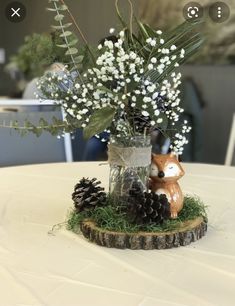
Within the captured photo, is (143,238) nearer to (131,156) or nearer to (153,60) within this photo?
(131,156)

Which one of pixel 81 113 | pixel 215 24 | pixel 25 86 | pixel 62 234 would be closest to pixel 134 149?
pixel 81 113

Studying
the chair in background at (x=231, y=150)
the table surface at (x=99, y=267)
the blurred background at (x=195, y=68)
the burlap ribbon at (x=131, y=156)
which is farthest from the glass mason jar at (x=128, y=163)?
the blurred background at (x=195, y=68)

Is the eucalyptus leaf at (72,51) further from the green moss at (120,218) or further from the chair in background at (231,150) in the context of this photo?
the chair in background at (231,150)

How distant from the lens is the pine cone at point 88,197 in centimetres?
96

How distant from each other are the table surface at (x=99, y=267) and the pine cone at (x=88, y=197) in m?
0.07

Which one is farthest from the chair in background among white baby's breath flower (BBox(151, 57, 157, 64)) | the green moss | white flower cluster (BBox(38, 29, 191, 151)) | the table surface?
white baby's breath flower (BBox(151, 57, 157, 64))

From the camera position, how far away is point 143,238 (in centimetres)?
86

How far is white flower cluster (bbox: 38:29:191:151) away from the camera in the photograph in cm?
83

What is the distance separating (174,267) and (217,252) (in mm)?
116

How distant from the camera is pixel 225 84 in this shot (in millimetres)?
2777

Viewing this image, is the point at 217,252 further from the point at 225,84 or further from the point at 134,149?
the point at 225,84

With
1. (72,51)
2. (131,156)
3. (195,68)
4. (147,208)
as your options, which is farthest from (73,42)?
(195,68)

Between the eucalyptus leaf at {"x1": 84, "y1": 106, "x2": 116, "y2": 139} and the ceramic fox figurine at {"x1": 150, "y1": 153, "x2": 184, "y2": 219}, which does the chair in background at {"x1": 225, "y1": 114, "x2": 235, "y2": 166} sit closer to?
the ceramic fox figurine at {"x1": 150, "y1": 153, "x2": 184, "y2": 219}

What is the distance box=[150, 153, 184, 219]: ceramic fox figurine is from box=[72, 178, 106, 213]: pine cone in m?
0.11
